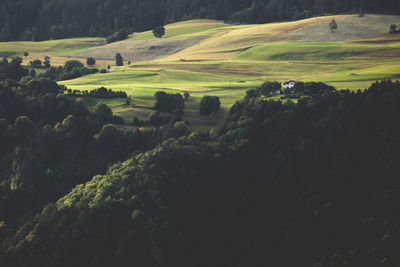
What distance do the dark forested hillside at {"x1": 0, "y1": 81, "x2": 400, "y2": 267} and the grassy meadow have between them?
24283 millimetres

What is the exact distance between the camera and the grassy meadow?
109812 mm

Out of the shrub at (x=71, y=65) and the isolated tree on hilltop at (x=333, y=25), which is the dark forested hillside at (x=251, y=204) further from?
the isolated tree on hilltop at (x=333, y=25)

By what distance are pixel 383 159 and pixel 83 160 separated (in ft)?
159

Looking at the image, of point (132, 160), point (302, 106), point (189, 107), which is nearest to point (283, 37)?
point (189, 107)

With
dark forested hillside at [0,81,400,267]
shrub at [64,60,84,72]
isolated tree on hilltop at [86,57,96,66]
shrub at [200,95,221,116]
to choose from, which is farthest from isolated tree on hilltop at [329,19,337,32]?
dark forested hillside at [0,81,400,267]

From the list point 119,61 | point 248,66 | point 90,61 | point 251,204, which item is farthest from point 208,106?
point 90,61

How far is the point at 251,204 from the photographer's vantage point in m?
66.8

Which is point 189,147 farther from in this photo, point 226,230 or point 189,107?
point 189,107

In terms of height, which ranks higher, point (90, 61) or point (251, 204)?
point (90, 61)

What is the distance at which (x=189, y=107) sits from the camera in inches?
4188

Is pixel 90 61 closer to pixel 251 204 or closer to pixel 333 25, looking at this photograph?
pixel 333 25

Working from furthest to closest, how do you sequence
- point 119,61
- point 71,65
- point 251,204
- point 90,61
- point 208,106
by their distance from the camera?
point 90,61 < point 119,61 < point 71,65 < point 208,106 < point 251,204

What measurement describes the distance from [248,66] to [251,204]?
84.7m

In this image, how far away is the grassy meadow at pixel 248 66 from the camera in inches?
4323
